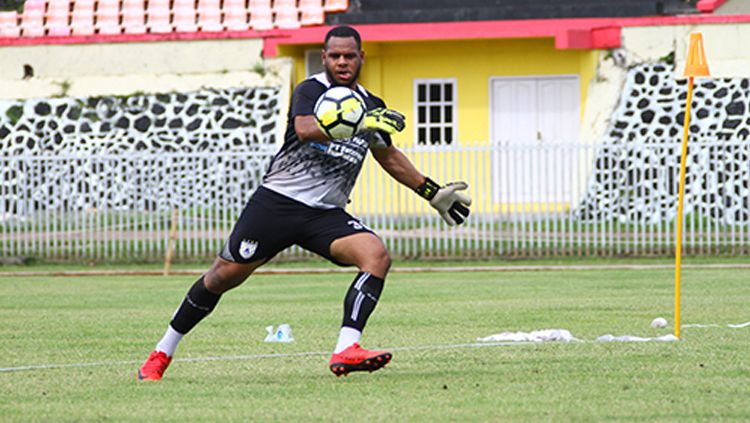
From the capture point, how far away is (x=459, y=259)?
81.4 ft

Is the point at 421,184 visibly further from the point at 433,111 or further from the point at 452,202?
the point at 433,111

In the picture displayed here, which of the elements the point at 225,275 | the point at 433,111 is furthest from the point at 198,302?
the point at 433,111

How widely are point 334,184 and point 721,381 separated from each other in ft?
8.13

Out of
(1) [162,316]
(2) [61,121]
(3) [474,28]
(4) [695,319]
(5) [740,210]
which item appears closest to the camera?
(4) [695,319]

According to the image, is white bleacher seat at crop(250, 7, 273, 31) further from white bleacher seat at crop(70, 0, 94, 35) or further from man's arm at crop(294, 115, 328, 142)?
man's arm at crop(294, 115, 328, 142)

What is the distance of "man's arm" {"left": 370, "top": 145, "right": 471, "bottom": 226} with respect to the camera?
9953 mm

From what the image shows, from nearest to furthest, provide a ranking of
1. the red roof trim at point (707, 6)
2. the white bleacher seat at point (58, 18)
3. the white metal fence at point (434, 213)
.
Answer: the white metal fence at point (434, 213)
the red roof trim at point (707, 6)
the white bleacher seat at point (58, 18)

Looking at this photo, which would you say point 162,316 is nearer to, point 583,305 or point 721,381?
point 583,305

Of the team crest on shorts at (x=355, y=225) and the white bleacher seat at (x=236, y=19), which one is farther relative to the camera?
the white bleacher seat at (x=236, y=19)

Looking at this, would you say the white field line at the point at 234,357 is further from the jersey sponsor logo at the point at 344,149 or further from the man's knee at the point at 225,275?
the jersey sponsor logo at the point at 344,149

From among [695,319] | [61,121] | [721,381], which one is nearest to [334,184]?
[721,381]

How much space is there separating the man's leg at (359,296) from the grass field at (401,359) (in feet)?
0.45

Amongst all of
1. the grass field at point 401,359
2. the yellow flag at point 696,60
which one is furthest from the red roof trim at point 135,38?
the yellow flag at point 696,60

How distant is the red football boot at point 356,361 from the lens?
29.6ft
